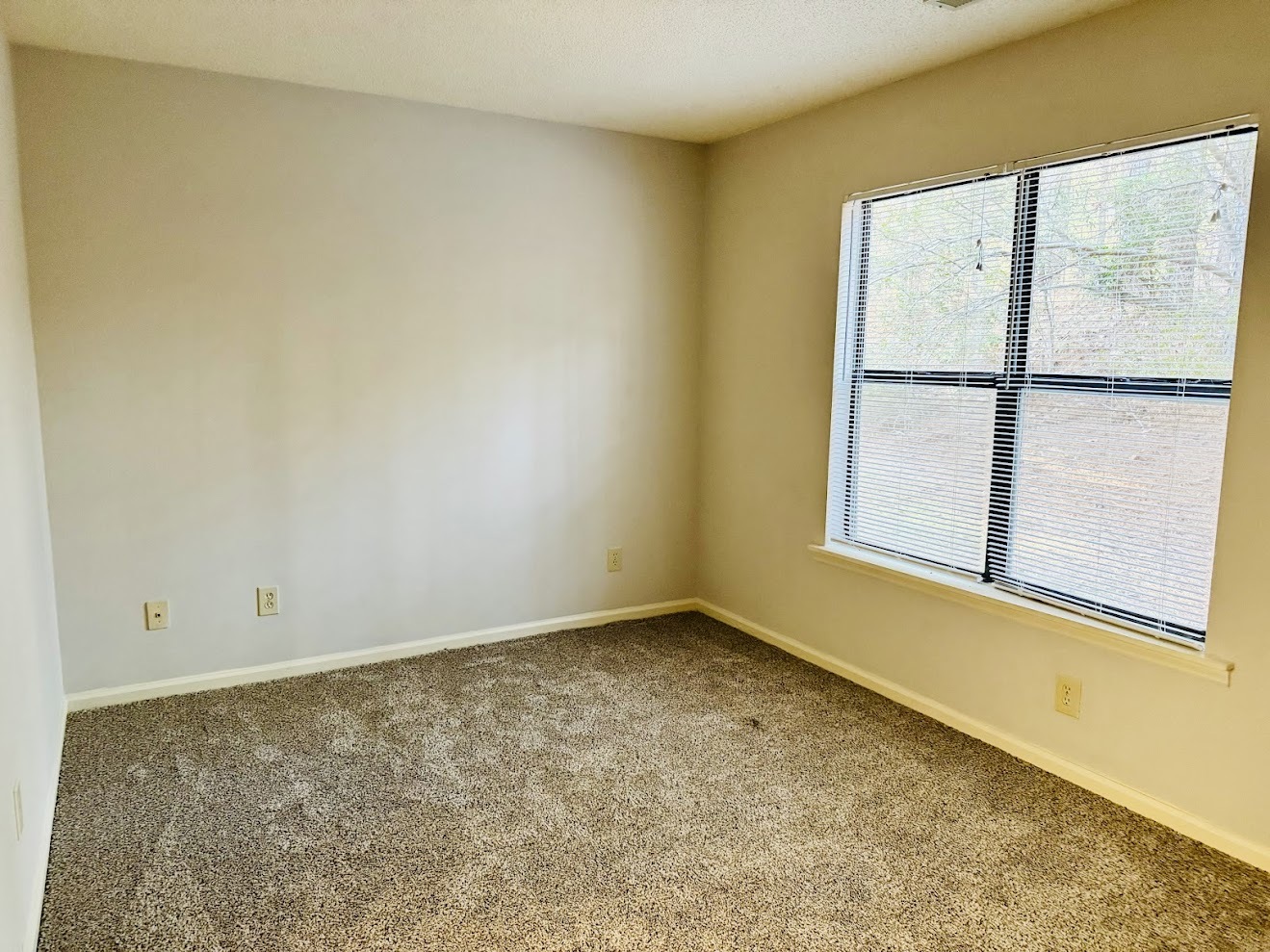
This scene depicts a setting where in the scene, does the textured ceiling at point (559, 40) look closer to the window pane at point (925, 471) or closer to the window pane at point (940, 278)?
the window pane at point (940, 278)

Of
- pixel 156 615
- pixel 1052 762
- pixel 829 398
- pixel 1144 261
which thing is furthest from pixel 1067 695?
pixel 156 615

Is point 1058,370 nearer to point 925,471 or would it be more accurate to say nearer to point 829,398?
point 925,471

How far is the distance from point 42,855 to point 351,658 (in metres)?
1.48

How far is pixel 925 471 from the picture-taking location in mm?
3107

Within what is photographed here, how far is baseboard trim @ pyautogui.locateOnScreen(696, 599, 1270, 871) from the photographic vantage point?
225 centimetres

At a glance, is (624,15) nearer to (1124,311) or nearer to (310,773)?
(1124,311)

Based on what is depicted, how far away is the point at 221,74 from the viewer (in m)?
3.09

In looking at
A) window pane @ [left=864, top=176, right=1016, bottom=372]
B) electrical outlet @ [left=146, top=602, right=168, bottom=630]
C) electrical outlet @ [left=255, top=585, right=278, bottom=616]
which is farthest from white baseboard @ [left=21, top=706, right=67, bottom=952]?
window pane @ [left=864, top=176, right=1016, bottom=372]

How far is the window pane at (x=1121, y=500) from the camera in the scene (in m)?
2.29

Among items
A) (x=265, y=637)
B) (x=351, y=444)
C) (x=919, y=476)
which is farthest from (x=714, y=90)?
(x=265, y=637)

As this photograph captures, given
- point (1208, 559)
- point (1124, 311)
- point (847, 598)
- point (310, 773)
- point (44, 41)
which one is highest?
point (44, 41)

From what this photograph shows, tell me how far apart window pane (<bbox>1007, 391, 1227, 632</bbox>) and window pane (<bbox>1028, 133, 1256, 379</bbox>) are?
12 centimetres

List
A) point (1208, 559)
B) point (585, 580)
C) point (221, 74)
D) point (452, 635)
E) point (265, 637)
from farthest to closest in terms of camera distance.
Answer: point (585, 580) → point (452, 635) → point (265, 637) → point (221, 74) → point (1208, 559)

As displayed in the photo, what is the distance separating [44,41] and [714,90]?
231cm
